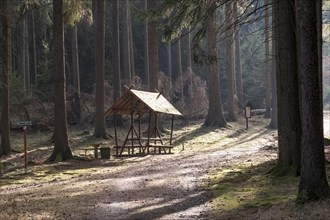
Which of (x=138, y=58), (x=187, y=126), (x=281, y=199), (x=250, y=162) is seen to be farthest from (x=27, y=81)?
(x=281, y=199)

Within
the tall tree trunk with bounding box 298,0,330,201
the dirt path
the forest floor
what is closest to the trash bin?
the forest floor

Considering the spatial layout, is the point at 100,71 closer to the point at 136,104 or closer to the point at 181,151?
the point at 136,104

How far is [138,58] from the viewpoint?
164 ft

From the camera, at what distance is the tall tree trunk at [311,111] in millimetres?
7387

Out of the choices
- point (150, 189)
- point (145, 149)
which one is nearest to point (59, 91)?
point (145, 149)

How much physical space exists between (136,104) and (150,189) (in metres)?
9.93

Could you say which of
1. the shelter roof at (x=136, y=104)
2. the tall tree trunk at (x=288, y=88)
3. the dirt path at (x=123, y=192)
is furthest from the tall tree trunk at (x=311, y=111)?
the shelter roof at (x=136, y=104)

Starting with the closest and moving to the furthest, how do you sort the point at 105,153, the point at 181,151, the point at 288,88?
the point at 288,88 < the point at 105,153 < the point at 181,151

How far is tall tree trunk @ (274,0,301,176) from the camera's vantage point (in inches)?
427

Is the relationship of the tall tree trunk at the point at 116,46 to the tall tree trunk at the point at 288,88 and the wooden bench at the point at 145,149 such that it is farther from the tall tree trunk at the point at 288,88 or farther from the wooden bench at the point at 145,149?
the tall tree trunk at the point at 288,88

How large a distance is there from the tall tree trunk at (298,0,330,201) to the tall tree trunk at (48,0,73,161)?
11.7 metres

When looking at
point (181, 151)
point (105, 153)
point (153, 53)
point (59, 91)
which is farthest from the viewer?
point (153, 53)

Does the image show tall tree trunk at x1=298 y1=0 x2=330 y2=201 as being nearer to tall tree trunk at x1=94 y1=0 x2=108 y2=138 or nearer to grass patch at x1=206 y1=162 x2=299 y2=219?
grass patch at x1=206 y1=162 x2=299 y2=219

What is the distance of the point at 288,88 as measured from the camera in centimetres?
1096
